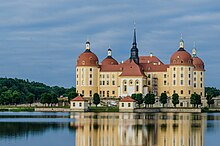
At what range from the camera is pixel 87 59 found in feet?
308

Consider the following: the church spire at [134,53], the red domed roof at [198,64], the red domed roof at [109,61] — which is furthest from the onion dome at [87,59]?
the red domed roof at [198,64]

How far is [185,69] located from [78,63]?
667 inches

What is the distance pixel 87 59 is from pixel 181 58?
14.8 metres

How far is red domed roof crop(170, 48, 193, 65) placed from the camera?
3556 inches

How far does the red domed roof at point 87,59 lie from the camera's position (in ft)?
308

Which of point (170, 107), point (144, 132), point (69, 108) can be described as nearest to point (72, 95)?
point (69, 108)

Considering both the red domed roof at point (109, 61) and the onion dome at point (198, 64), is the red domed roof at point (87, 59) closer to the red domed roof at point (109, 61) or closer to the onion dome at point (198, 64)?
the red domed roof at point (109, 61)

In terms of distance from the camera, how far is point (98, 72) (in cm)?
9506

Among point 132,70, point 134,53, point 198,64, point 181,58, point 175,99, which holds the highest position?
point 134,53

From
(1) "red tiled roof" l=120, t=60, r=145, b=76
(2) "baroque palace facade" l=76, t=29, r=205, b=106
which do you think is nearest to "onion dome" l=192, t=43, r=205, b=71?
(2) "baroque palace facade" l=76, t=29, r=205, b=106

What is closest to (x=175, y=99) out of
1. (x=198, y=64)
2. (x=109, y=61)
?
(x=198, y=64)

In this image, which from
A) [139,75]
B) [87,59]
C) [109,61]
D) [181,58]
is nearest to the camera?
[139,75]

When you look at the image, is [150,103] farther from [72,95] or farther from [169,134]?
[169,134]

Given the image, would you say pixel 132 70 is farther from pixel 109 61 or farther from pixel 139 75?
pixel 109 61
